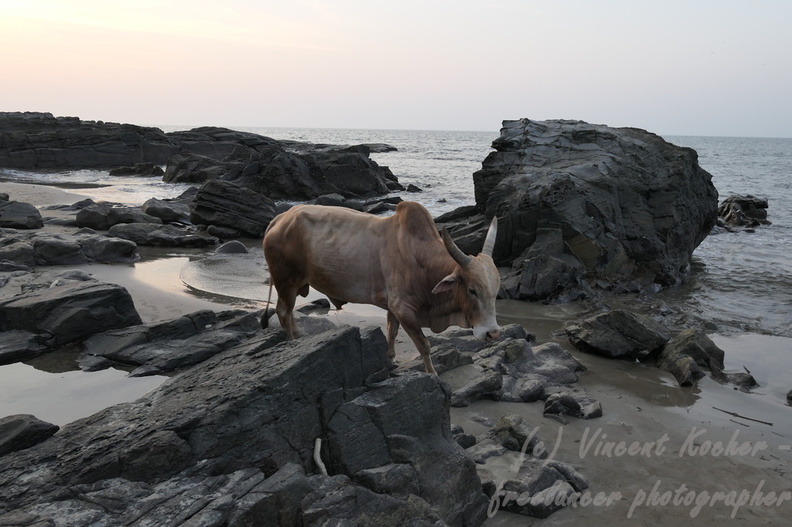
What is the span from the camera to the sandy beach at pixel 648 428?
16.2 ft

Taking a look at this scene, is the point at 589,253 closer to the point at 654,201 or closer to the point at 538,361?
the point at 654,201

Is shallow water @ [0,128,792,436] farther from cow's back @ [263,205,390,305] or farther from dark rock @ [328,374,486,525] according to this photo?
dark rock @ [328,374,486,525]

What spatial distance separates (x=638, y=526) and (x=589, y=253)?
922 cm

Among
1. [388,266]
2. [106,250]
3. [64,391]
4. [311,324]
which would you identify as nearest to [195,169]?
[106,250]

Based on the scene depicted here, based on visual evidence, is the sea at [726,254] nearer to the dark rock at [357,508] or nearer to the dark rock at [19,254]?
the dark rock at [357,508]

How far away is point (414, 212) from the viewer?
6.53m

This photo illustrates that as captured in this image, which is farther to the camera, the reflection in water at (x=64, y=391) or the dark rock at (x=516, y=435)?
the reflection in water at (x=64, y=391)

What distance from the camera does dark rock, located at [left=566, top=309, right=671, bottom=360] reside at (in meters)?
8.59

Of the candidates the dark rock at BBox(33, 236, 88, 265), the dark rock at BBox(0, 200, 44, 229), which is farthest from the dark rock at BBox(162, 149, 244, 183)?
the dark rock at BBox(33, 236, 88, 265)

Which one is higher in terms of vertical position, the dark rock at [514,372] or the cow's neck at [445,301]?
the cow's neck at [445,301]

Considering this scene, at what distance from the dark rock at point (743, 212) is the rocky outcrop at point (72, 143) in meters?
42.6

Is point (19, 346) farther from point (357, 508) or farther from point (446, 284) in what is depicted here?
point (357, 508)

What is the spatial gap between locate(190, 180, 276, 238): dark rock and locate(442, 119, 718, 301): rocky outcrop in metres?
6.85

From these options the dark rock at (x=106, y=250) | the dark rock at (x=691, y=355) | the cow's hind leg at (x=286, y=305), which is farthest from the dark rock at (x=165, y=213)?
the dark rock at (x=691, y=355)
